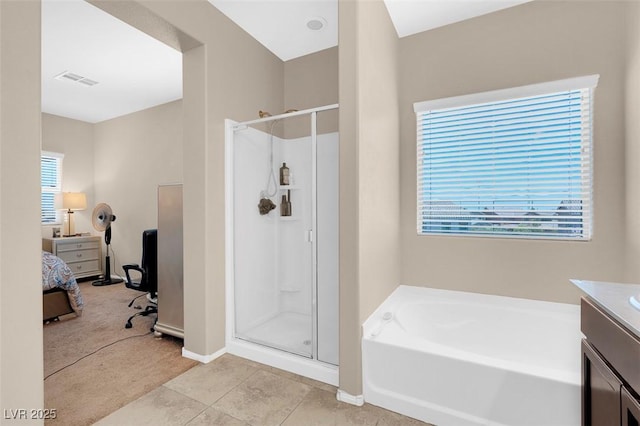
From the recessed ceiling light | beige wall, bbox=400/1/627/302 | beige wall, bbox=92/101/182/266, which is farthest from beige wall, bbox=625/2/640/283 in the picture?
beige wall, bbox=92/101/182/266

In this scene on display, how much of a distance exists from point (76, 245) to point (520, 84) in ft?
20.7

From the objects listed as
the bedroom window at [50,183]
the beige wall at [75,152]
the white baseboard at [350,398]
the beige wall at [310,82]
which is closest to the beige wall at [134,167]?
the beige wall at [75,152]

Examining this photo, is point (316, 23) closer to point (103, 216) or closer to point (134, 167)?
point (134, 167)

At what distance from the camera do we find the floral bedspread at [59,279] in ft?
10.5

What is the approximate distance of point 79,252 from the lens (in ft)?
16.6

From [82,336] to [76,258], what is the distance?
2.72 metres

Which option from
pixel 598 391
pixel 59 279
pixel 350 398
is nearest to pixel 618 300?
pixel 598 391

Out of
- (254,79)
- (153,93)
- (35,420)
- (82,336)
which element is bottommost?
(82,336)

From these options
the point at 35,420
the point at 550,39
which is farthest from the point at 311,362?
the point at 550,39

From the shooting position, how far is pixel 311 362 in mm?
2211

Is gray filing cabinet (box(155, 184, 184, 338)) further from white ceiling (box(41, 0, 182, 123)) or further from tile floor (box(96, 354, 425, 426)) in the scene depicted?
white ceiling (box(41, 0, 182, 123))

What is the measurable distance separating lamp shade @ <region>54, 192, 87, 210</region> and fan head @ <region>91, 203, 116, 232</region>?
0.25m

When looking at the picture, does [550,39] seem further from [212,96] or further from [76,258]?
[76,258]

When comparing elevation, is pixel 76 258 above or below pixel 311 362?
above
